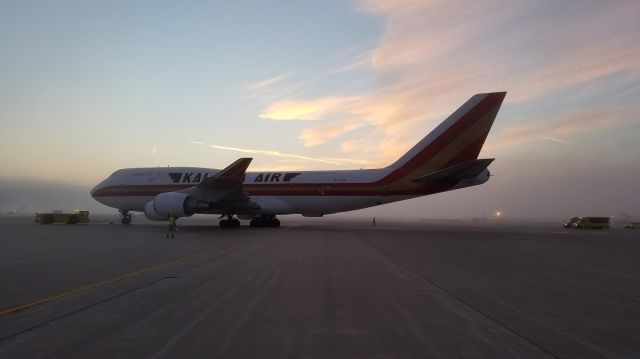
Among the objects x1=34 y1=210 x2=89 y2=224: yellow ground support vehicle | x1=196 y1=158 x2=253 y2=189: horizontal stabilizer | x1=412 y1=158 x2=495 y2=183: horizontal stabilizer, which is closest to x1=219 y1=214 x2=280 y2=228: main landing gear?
x1=196 y1=158 x2=253 y2=189: horizontal stabilizer

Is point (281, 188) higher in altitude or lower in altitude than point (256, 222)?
higher

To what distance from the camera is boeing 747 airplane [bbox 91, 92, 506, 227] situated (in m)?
28.6

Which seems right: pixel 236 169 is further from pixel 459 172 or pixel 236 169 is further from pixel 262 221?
pixel 459 172

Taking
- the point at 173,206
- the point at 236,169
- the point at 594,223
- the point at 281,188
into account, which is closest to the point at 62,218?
the point at 173,206

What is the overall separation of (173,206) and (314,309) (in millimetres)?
23393

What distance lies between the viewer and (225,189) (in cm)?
2989

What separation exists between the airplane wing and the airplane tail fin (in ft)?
33.4

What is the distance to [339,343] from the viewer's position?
5.21 metres

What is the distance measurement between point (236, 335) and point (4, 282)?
23.0 ft

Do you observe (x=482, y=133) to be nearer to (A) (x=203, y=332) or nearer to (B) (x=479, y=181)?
(B) (x=479, y=181)

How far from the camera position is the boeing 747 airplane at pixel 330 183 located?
28641 millimetres

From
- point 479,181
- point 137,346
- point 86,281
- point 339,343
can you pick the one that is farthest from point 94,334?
point 479,181

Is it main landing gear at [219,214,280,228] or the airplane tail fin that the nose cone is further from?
the airplane tail fin

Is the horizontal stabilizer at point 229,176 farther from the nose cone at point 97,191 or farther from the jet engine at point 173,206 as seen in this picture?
the nose cone at point 97,191
